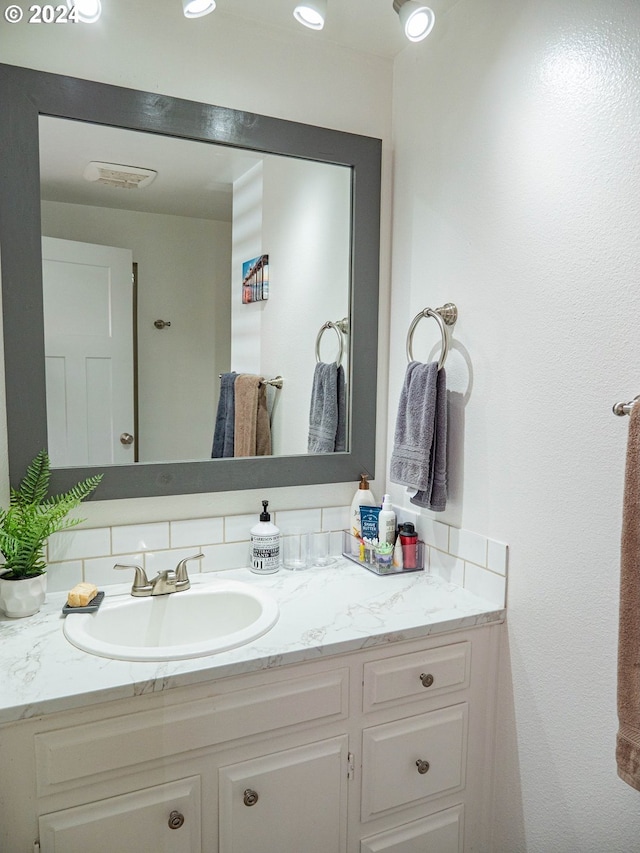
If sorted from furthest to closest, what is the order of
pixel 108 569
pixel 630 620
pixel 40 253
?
pixel 108 569 → pixel 40 253 → pixel 630 620

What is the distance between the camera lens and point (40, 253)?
1454 mm

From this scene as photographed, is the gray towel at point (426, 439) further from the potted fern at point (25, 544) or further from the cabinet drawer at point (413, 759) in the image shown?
the potted fern at point (25, 544)

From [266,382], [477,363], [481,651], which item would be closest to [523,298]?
[477,363]

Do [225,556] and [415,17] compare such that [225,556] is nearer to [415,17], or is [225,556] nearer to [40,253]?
[40,253]

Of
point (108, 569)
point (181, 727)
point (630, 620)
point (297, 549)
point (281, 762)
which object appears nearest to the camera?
point (630, 620)

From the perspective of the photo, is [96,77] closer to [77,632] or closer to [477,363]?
[477,363]

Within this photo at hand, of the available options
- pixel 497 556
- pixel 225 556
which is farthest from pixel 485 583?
pixel 225 556

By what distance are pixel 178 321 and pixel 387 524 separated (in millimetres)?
806

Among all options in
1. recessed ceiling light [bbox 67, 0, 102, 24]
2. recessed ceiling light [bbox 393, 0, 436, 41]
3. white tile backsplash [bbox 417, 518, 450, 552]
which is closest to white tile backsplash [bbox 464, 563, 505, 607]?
white tile backsplash [bbox 417, 518, 450, 552]

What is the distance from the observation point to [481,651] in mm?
1452

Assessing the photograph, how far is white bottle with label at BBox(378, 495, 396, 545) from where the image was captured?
5.61ft

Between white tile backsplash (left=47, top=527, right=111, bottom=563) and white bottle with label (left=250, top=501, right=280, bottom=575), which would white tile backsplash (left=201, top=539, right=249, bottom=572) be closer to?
white bottle with label (left=250, top=501, right=280, bottom=575)

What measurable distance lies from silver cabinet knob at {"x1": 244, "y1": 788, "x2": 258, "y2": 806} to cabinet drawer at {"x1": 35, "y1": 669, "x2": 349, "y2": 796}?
12 centimetres

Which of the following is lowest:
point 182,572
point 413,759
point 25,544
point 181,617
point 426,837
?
point 426,837
